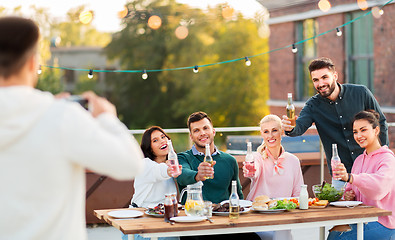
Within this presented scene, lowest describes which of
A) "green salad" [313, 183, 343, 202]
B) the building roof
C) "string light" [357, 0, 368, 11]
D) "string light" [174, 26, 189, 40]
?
"green salad" [313, 183, 343, 202]

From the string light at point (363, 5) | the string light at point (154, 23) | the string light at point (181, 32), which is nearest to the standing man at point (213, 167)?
the string light at point (363, 5)

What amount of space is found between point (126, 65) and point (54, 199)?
129 feet

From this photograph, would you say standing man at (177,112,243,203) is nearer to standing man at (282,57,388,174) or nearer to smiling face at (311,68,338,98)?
standing man at (282,57,388,174)

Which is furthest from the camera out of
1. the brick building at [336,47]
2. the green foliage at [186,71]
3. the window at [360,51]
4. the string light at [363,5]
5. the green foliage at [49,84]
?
the green foliage at [186,71]

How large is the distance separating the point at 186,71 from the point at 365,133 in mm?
36059

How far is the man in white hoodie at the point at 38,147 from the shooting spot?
1.78 metres

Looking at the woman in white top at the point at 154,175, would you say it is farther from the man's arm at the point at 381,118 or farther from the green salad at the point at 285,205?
the man's arm at the point at 381,118

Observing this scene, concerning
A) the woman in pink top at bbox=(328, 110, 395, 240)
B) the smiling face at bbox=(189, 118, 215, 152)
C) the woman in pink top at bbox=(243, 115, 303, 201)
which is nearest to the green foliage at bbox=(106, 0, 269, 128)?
the woman in pink top at bbox=(243, 115, 303, 201)

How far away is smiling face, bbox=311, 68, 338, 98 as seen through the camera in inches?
169

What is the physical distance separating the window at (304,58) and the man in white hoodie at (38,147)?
10688 mm

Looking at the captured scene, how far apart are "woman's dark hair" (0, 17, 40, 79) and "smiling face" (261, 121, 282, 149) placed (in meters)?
2.49

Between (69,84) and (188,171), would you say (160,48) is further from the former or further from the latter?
(188,171)

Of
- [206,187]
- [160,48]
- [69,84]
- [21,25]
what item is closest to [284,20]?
[206,187]

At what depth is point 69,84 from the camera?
55000 millimetres
